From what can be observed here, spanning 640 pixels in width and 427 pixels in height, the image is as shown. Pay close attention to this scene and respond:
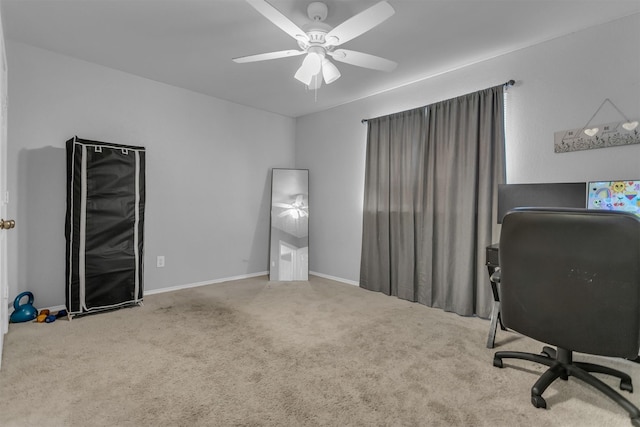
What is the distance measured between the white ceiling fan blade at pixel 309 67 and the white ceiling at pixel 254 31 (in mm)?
344

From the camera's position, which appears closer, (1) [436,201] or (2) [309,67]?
(2) [309,67]

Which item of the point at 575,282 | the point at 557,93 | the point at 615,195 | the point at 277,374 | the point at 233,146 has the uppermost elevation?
the point at 557,93

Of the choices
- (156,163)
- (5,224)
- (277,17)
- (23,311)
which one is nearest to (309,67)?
(277,17)

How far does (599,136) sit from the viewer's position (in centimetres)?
229

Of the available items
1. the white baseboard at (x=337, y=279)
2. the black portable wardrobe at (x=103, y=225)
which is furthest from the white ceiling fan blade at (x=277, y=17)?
the white baseboard at (x=337, y=279)

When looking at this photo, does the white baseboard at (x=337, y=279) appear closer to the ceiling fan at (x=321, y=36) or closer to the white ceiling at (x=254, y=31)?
the white ceiling at (x=254, y=31)

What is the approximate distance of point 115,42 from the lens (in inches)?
104

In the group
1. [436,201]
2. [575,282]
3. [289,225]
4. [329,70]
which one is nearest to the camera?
[575,282]

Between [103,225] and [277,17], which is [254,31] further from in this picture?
[103,225]

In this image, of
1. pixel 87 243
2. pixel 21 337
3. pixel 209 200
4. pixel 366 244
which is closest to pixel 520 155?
pixel 366 244

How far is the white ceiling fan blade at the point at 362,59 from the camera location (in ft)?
6.91

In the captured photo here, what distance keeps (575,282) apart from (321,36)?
194 cm

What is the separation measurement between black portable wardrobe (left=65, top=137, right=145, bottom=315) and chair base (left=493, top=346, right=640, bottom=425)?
3143 mm

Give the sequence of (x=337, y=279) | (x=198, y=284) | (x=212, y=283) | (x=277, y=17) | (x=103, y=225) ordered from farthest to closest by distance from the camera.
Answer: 1. (x=337, y=279)
2. (x=212, y=283)
3. (x=198, y=284)
4. (x=103, y=225)
5. (x=277, y=17)
